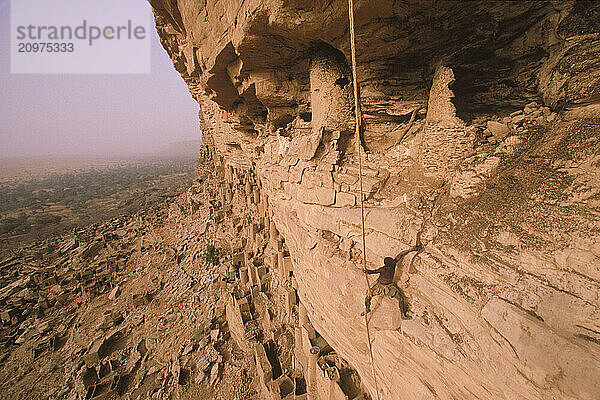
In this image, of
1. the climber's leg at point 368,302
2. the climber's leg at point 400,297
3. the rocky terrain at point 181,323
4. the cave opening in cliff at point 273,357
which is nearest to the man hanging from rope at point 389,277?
the climber's leg at point 400,297

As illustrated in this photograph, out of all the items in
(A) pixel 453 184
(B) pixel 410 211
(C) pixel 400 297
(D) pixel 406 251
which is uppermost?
(A) pixel 453 184

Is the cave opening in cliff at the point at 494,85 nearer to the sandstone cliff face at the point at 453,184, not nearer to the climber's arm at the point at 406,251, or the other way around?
the sandstone cliff face at the point at 453,184

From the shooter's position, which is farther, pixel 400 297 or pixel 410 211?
pixel 410 211

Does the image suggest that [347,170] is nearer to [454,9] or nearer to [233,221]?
[454,9]

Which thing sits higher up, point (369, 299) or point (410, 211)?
point (410, 211)

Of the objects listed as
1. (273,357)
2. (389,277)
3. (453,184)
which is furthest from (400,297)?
(273,357)

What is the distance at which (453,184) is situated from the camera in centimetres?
300

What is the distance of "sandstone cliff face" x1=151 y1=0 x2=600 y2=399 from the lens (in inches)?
76.4

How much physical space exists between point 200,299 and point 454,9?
9935mm

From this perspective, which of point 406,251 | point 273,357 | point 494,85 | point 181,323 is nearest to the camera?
point 406,251

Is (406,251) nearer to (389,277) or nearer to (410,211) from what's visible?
(389,277)

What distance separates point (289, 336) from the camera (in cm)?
588

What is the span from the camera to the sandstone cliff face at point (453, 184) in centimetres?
194

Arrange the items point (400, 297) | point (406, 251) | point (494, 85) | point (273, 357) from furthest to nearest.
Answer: point (273, 357) < point (494, 85) < point (406, 251) < point (400, 297)
